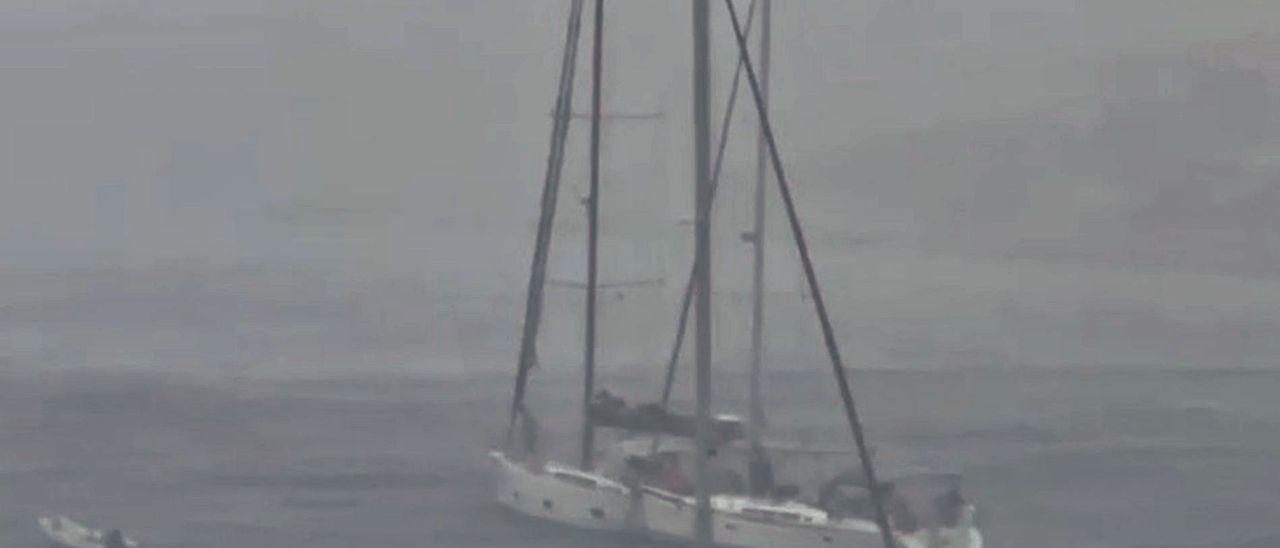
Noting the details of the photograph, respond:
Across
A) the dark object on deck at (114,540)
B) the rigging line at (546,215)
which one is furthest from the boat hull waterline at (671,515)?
the dark object on deck at (114,540)

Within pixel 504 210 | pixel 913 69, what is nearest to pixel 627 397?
pixel 504 210

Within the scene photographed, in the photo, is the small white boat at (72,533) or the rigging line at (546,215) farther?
the small white boat at (72,533)

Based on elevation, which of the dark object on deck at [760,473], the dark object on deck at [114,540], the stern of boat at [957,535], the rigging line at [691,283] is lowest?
the dark object on deck at [114,540]

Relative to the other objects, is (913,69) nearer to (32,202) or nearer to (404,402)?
(404,402)

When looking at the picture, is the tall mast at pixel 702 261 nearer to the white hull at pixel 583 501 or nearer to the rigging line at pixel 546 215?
the white hull at pixel 583 501

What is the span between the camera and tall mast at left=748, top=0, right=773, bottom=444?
184 inches

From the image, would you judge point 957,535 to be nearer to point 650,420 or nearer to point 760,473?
point 760,473

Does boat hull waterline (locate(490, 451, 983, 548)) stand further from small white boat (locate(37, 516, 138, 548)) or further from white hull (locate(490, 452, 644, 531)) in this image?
small white boat (locate(37, 516, 138, 548))

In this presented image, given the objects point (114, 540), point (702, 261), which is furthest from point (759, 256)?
point (114, 540)

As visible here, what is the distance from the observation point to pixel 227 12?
16.0ft

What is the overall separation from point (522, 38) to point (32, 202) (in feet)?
2.99

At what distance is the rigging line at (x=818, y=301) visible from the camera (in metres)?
4.34

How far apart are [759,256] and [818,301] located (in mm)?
335

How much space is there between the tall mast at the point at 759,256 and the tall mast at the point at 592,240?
0.91 ft
